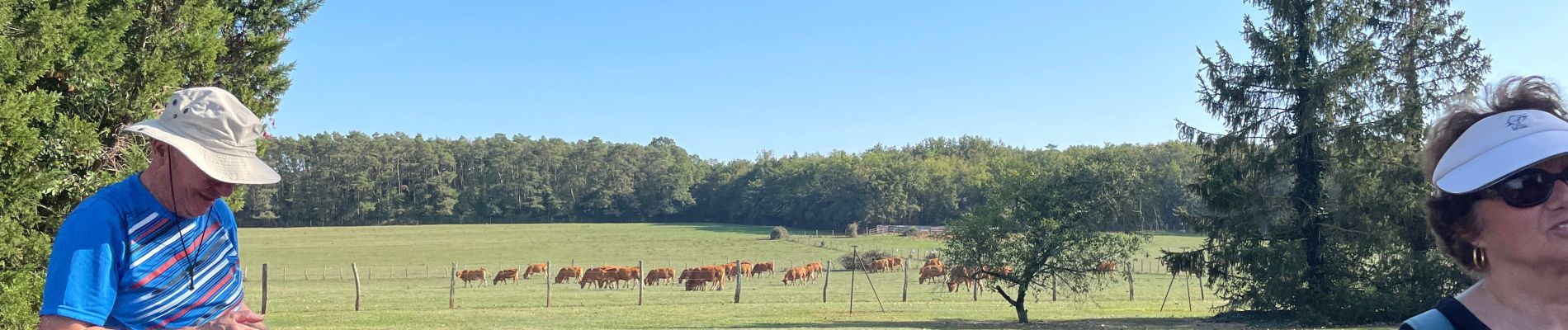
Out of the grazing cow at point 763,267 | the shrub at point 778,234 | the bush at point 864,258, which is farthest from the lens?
the shrub at point 778,234

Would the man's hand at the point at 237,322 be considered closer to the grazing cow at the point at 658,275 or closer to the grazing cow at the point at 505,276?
the grazing cow at the point at 658,275

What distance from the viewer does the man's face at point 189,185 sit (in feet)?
7.84

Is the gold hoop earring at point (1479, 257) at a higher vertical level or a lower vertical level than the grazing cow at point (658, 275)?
higher

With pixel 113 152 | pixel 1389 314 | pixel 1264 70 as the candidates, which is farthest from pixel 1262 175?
pixel 113 152

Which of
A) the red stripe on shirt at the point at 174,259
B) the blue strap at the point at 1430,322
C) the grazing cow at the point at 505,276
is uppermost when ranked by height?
the red stripe on shirt at the point at 174,259

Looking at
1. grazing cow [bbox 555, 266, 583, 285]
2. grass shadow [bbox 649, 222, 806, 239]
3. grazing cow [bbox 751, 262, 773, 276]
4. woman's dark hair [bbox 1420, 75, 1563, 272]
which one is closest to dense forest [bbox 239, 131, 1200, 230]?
grass shadow [bbox 649, 222, 806, 239]

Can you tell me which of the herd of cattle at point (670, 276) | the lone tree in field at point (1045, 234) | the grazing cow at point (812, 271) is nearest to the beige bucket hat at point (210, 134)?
the lone tree in field at point (1045, 234)

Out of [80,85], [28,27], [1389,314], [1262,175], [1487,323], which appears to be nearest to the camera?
[1487,323]

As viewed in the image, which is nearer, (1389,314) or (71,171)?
(71,171)

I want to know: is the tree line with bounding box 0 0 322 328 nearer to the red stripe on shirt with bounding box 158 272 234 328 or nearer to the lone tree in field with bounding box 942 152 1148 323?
the red stripe on shirt with bounding box 158 272 234 328

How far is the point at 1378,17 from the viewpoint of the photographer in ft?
73.2

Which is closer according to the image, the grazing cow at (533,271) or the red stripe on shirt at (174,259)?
the red stripe on shirt at (174,259)

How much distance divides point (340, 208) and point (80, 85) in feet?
337

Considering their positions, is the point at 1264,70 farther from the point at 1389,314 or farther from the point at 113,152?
the point at 113,152
